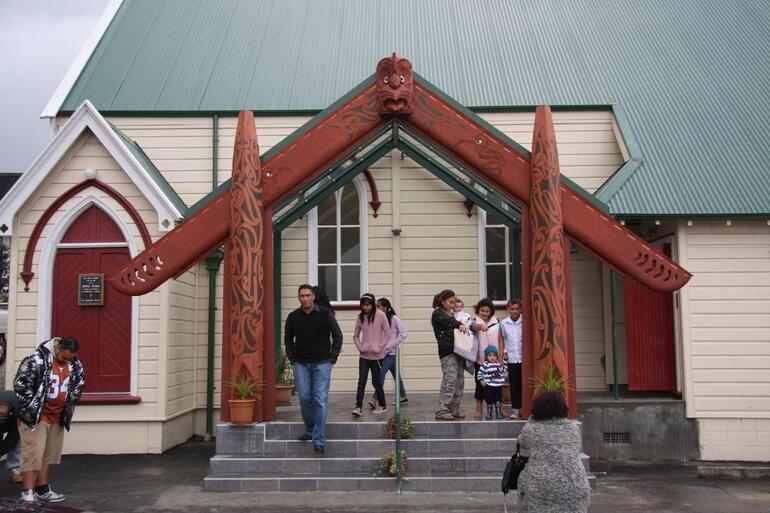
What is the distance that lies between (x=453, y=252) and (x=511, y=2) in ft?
23.8

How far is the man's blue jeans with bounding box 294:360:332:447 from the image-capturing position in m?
9.24

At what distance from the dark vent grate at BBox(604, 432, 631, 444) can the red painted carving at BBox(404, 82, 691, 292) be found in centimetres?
333

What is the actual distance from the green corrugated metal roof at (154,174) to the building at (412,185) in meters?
0.09

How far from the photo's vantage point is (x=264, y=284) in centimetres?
973

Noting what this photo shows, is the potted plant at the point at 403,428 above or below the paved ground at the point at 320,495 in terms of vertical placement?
above

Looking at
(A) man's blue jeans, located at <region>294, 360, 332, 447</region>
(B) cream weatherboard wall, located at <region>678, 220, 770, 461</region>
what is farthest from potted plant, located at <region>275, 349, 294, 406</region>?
(B) cream weatherboard wall, located at <region>678, 220, 770, 461</region>

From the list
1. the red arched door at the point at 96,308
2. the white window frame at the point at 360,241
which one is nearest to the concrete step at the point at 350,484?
the red arched door at the point at 96,308

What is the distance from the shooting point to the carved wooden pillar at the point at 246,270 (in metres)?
9.41

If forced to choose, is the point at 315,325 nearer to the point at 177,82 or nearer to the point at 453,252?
the point at 453,252

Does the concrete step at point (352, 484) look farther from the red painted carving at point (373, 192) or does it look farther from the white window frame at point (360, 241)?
the red painted carving at point (373, 192)

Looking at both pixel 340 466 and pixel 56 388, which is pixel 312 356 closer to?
pixel 340 466

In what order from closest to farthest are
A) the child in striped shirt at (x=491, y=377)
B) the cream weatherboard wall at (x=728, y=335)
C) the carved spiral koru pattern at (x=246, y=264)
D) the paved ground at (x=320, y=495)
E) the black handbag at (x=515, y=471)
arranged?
the black handbag at (x=515, y=471), the paved ground at (x=320, y=495), the carved spiral koru pattern at (x=246, y=264), the child in striped shirt at (x=491, y=377), the cream weatherboard wall at (x=728, y=335)

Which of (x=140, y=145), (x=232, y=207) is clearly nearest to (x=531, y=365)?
(x=232, y=207)

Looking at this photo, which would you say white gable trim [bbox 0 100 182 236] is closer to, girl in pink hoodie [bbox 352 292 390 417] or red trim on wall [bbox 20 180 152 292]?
red trim on wall [bbox 20 180 152 292]
